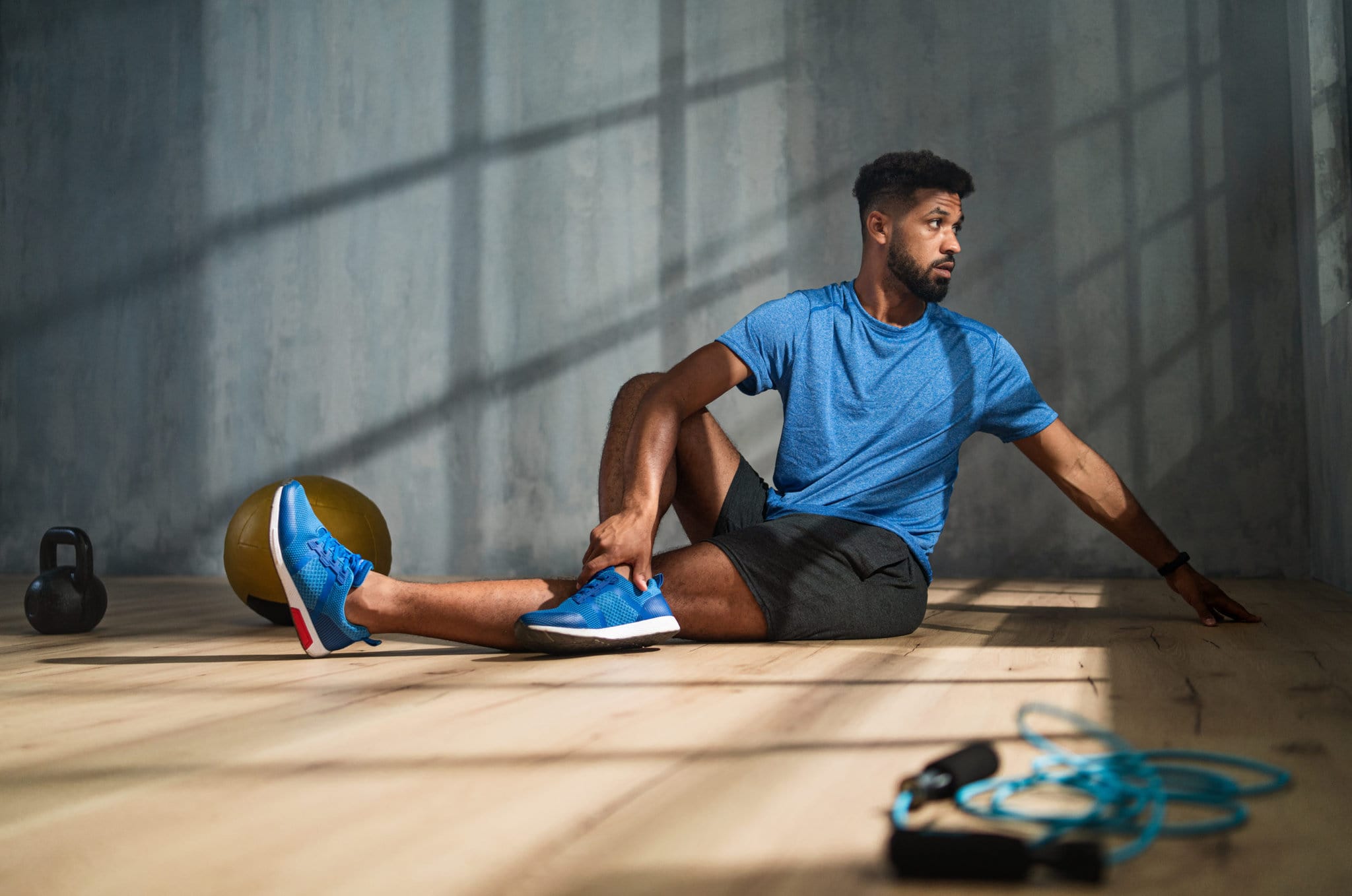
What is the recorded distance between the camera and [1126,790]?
0.98 m

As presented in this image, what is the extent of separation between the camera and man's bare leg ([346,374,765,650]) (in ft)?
6.06

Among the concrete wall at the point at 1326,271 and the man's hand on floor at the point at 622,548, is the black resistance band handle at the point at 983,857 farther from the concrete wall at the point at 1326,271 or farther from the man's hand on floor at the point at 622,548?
the concrete wall at the point at 1326,271

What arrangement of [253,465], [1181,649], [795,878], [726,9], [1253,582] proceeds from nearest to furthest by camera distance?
[795,878] < [1181,649] < [1253,582] < [726,9] < [253,465]

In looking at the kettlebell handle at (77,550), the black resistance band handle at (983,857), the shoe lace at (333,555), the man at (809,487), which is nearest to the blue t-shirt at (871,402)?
the man at (809,487)

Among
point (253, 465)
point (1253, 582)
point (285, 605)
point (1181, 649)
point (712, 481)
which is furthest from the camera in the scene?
point (253, 465)

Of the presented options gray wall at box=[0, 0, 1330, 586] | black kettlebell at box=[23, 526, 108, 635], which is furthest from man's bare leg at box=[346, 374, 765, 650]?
gray wall at box=[0, 0, 1330, 586]

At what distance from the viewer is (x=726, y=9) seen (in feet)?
Result: 14.9

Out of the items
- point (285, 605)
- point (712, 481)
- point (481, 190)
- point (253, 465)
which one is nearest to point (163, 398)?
point (253, 465)

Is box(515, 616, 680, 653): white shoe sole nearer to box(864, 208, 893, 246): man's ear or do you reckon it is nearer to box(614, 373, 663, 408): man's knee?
box(614, 373, 663, 408): man's knee

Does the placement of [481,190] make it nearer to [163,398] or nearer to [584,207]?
[584,207]

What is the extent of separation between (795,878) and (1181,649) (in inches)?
59.0

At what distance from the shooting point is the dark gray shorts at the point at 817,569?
2053 mm

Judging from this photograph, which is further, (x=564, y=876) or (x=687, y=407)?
(x=687, y=407)

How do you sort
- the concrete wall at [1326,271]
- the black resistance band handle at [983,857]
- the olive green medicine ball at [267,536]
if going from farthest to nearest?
the concrete wall at [1326,271]
the olive green medicine ball at [267,536]
the black resistance band handle at [983,857]
